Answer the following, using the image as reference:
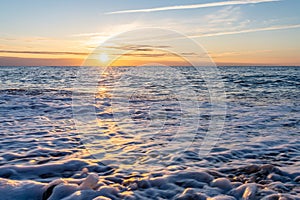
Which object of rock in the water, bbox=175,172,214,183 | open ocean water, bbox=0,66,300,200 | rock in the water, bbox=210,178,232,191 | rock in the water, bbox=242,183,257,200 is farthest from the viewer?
rock in the water, bbox=175,172,214,183

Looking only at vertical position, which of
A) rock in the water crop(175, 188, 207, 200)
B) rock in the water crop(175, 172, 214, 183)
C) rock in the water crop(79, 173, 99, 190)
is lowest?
rock in the water crop(175, 188, 207, 200)

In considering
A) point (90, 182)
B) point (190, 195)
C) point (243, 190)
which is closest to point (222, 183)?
point (243, 190)

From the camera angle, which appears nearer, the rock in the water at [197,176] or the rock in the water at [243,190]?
the rock in the water at [243,190]

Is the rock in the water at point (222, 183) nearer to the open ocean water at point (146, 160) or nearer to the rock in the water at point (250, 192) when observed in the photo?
the open ocean water at point (146, 160)

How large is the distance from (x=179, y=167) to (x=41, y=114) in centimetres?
670

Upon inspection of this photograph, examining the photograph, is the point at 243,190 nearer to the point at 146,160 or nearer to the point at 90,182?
the point at 146,160

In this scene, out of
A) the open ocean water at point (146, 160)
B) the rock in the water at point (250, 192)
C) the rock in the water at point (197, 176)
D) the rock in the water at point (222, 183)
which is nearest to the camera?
the rock in the water at point (250, 192)

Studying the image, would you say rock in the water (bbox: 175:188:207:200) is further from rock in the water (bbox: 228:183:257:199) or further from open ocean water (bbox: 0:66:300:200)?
rock in the water (bbox: 228:183:257:199)

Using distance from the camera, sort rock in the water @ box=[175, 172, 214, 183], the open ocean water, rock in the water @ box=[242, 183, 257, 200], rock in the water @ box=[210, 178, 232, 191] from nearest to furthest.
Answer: rock in the water @ box=[242, 183, 257, 200] < the open ocean water < rock in the water @ box=[210, 178, 232, 191] < rock in the water @ box=[175, 172, 214, 183]

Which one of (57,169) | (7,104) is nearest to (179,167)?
(57,169)

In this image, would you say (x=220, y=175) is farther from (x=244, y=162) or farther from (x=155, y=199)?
(x=155, y=199)

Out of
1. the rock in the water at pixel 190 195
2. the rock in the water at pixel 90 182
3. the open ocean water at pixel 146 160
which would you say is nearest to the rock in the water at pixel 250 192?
the open ocean water at pixel 146 160

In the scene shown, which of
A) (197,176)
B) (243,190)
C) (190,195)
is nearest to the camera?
(190,195)

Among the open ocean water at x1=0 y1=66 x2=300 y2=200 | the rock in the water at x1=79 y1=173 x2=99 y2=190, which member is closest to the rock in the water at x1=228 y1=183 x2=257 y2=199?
the open ocean water at x1=0 y1=66 x2=300 y2=200
